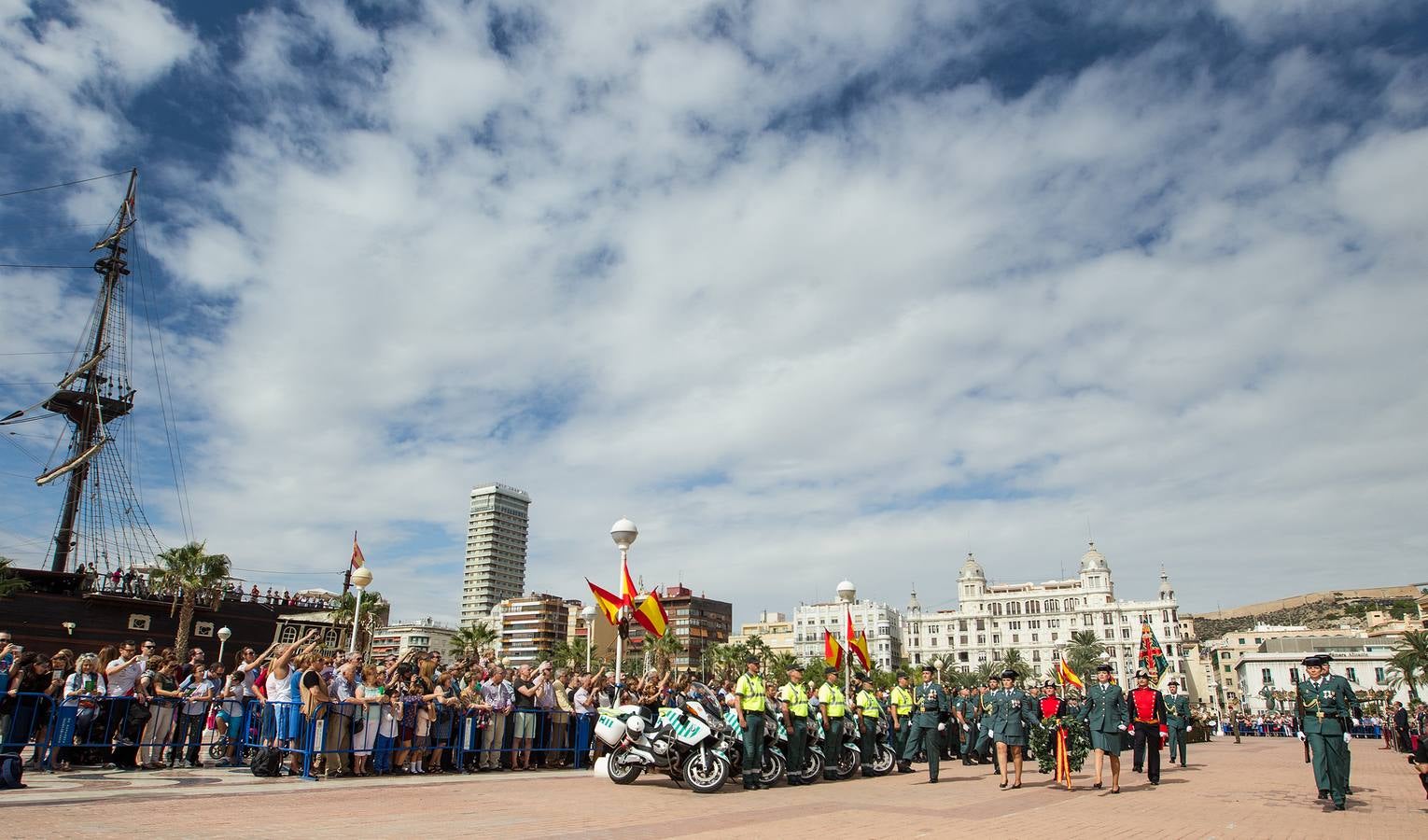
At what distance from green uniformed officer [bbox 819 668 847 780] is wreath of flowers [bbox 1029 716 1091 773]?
126 inches

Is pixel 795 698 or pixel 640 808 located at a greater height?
pixel 795 698

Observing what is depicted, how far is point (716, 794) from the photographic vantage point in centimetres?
1169

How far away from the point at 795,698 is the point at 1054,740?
4.38m

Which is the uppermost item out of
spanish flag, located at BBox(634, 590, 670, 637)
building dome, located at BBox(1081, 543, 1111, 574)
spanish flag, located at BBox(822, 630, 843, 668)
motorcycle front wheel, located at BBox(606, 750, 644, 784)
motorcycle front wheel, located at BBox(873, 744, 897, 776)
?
building dome, located at BBox(1081, 543, 1111, 574)

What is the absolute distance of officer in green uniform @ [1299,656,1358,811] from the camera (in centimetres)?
1090

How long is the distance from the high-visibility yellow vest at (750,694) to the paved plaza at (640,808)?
3.90 ft

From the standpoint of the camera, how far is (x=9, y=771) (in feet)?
29.9

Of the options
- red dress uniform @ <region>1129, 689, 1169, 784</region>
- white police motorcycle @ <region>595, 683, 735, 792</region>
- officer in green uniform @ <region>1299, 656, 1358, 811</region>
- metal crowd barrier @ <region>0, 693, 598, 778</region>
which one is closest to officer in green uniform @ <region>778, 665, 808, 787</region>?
white police motorcycle @ <region>595, 683, 735, 792</region>

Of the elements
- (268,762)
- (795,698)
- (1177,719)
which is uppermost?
(795,698)

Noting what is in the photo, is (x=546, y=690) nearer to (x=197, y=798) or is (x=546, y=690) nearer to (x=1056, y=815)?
(x=197, y=798)

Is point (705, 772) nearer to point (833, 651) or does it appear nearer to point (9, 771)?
point (9, 771)

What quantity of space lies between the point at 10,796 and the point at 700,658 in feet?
457

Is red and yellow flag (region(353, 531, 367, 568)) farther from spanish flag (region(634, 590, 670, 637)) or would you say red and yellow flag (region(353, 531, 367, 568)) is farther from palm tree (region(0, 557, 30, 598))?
palm tree (region(0, 557, 30, 598))

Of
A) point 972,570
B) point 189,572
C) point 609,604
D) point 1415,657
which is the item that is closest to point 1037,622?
point 972,570
